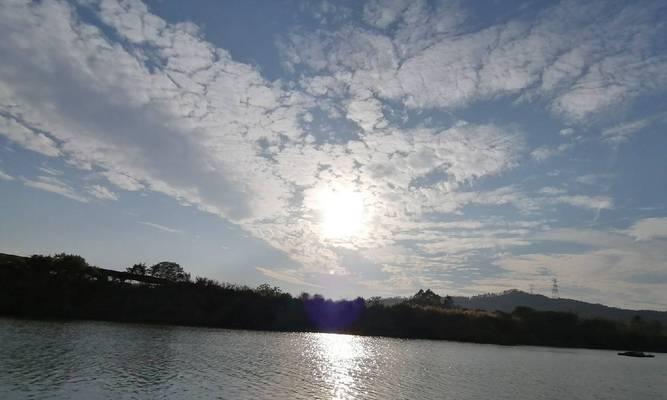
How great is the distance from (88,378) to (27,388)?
5480mm

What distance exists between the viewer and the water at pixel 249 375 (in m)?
35.0

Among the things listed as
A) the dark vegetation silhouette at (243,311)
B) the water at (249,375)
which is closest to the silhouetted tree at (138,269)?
the dark vegetation silhouette at (243,311)

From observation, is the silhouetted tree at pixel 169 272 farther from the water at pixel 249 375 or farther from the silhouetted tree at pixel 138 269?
the water at pixel 249 375

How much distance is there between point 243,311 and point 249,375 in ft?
323

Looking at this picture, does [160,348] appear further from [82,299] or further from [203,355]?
[82,299]

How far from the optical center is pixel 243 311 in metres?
140

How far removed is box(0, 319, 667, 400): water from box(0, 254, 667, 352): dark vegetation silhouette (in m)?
60.2

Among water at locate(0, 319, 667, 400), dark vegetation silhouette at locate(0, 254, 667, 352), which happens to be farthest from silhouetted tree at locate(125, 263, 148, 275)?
water at locate(0, 319, 667, 400)

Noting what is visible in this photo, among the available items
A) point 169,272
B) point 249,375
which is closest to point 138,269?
point 169,272

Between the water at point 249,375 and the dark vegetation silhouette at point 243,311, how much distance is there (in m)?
60.2

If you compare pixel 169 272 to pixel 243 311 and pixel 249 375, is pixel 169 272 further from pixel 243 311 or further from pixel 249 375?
pixel 249 375

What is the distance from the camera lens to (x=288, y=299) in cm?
14912

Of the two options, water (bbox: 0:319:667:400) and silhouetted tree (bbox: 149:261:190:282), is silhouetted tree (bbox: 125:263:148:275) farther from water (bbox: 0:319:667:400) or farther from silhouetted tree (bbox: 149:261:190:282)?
water (bbox: 0:319:667:400)

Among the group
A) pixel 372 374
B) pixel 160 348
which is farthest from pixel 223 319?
pixel 372 374
